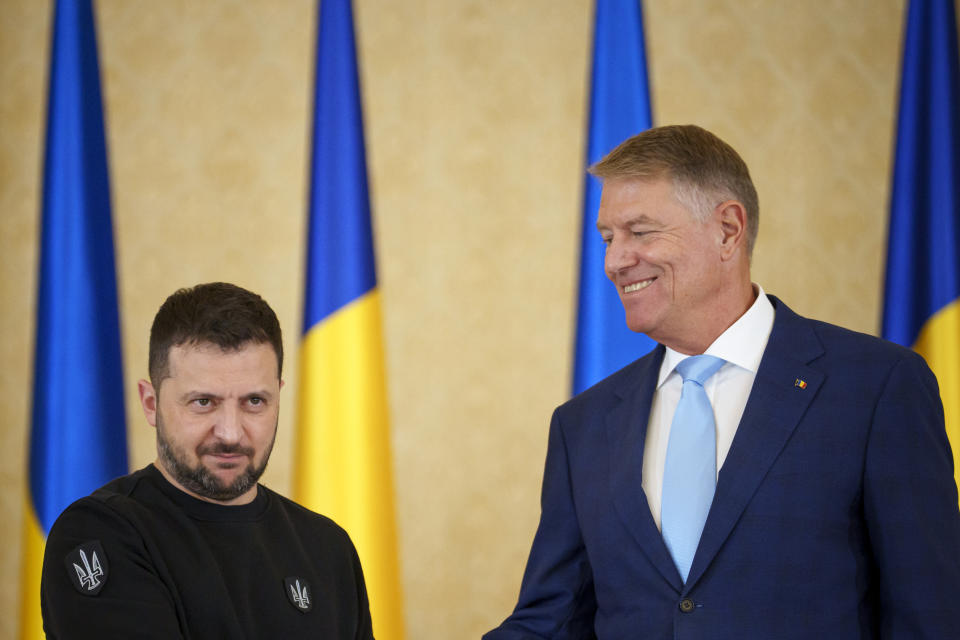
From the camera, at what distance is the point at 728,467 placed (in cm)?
196

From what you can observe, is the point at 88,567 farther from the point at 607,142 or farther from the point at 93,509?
the point at 607,142

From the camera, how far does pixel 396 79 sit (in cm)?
463

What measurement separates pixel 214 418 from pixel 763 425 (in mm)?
1144

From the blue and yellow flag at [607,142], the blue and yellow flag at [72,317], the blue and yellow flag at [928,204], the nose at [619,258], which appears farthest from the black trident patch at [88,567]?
the blue and yellow flag at [928,204]

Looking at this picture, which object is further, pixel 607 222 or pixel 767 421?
pixel 607 222

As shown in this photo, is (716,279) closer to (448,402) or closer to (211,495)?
(211,495)

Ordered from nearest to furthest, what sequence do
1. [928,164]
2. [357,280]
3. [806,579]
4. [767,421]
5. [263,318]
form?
[806,579] < [767,421] < [263,318] < [357,280] < [928,164]

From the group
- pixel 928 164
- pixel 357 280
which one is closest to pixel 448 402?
pixel 357 280

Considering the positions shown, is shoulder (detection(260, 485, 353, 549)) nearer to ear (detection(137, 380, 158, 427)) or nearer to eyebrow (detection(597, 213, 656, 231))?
ear (detection(137, 380, 158, 427))

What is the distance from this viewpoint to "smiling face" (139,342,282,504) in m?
2.03

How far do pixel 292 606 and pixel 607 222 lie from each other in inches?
43.2

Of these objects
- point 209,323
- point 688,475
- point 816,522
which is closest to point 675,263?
point 688,475

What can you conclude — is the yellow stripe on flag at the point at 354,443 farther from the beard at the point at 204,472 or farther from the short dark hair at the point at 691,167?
the short dark hair at the point at 691,167

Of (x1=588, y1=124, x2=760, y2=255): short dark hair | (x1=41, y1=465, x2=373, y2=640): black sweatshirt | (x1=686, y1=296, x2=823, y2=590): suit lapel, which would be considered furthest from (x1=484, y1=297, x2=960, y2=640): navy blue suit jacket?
(x1=41, y1=465, x2=373, y2=640): black sweatshirt
